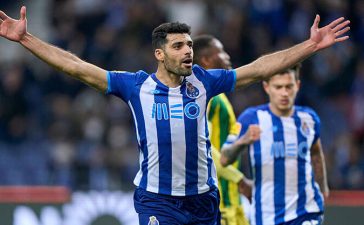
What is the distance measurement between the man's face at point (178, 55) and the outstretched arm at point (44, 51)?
1.74ft

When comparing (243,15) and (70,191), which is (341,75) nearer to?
(243,15)

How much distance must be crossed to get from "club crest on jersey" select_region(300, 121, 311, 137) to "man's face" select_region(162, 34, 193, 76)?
173 cm

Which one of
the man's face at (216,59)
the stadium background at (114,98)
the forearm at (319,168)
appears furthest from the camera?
the stadium background at (114,98)

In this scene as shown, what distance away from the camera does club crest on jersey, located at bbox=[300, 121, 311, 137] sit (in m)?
8.72

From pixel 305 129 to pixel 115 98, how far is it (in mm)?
6368

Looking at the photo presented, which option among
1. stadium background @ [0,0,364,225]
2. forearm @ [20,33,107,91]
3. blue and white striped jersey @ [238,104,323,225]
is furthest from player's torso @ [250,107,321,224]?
stadium background @ [0,0,364,225]

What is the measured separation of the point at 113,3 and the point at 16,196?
5.91 meters

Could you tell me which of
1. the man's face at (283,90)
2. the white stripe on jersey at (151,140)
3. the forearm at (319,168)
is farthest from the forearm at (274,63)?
the forearm at (319,168)

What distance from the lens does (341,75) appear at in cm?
1468

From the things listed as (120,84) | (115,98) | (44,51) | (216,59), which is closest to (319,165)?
(216,59)

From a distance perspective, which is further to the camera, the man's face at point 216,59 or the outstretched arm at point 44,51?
the man's face at point 216,59

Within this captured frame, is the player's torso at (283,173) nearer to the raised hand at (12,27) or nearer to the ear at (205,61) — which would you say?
the ear at (205,61)

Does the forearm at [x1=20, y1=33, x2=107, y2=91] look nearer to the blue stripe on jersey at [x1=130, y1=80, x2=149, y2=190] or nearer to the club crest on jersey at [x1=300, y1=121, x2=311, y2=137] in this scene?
the blue stripe on jersey at [x1=130, y1=80, x2=149, y2=190]

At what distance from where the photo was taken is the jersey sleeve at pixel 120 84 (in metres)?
7.34
